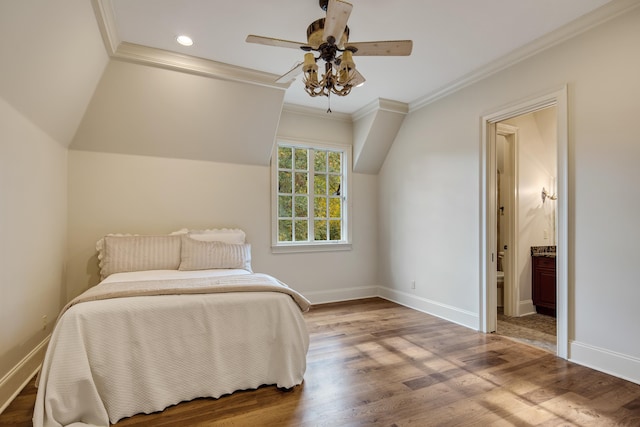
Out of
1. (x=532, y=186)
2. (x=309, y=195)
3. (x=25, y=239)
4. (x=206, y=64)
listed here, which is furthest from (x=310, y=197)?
(x=25, y=239)

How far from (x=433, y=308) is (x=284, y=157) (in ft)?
9.04

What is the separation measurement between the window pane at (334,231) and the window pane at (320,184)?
0.49 metres

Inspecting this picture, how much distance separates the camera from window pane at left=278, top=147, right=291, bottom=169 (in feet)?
14.9

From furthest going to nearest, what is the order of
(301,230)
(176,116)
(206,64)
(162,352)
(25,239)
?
1. (301,230)
2. (176,116)
3. (206,64)
4. (25,239)
5. (162,352)

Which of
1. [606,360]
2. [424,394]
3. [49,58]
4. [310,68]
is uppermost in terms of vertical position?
[49,58]

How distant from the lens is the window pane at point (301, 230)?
4648 millimetres

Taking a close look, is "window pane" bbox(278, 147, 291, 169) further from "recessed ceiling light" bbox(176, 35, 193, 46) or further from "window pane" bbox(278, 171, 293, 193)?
"recessed ceiling light" bbox(176, 35, 193, 46)

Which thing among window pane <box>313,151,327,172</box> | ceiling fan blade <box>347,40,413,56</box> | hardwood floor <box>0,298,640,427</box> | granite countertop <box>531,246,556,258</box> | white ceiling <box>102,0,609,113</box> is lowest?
hardwood floor <box>0,298,640,427</box>

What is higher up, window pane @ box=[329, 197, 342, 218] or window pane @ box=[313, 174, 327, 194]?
window pane @ box=[313, 174, 327, 194]

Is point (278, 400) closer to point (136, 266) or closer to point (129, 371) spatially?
point (129, 371)

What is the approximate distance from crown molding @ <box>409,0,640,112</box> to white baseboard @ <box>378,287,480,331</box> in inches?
98.4

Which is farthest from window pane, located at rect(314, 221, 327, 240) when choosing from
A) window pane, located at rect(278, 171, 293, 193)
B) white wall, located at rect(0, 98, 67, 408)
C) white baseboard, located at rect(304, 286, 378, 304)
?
white wall, located at rect(0, 98, 67, 408)

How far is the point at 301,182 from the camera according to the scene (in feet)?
15.4

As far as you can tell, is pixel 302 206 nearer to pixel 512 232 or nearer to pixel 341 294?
pixel 341 294
